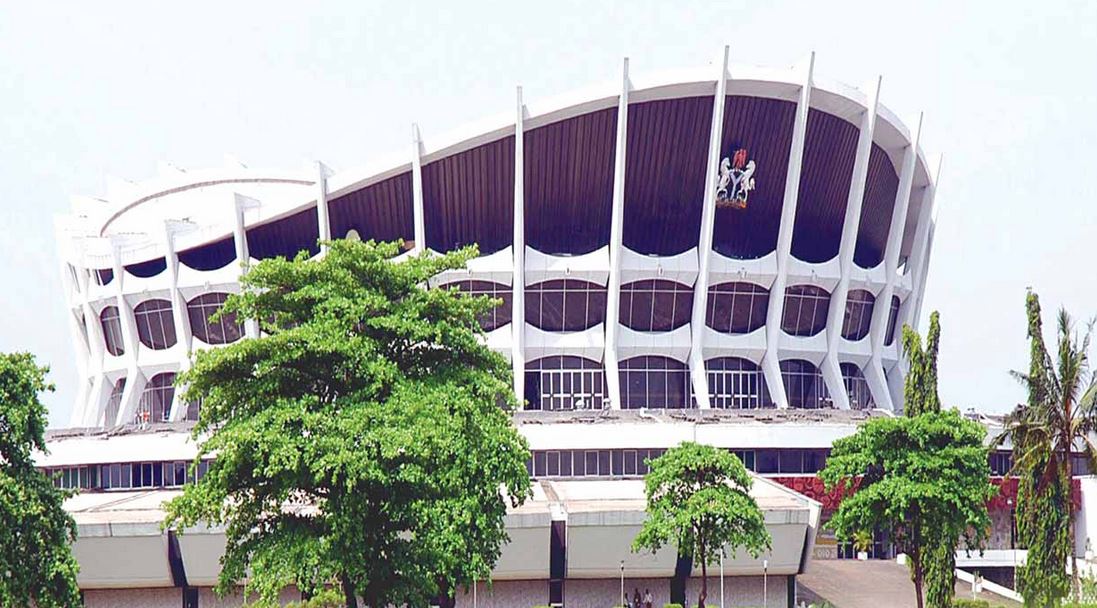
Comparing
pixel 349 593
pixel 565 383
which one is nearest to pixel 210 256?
pixel 565 383

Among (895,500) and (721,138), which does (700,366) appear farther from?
(895,500)

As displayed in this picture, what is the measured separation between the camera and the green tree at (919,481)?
31.8 meters

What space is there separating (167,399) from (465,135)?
26.3m

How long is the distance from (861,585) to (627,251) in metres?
25.2

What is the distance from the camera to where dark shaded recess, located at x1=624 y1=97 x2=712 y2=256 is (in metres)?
60.4

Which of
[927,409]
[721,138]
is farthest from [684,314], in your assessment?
[927,409]

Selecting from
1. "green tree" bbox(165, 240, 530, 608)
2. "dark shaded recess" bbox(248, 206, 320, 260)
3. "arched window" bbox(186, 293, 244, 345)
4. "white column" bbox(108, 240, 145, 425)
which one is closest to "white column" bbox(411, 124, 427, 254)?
"dark shaded recess" bbox(248, 206, 320, 260)

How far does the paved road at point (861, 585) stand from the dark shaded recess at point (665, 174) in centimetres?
2308

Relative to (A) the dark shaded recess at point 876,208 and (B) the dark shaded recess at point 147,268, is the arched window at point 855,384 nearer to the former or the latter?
(A) the dark shaded recess at point 876,208

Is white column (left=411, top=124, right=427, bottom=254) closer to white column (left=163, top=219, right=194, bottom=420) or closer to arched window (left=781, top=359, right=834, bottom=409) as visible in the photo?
white column (left=163, top=219, right=194, bottom=420)

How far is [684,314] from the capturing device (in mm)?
64875

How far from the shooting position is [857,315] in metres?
69.7

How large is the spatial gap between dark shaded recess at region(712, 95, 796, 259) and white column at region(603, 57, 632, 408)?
6090 mm

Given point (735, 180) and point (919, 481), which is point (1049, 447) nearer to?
point (919, 481)
